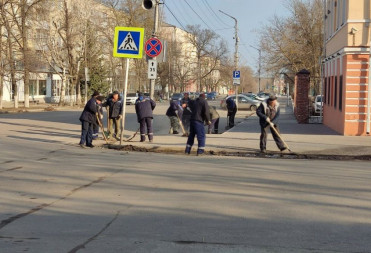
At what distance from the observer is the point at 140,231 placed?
6184 millimetres

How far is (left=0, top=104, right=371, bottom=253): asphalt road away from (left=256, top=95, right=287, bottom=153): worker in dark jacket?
2.26 meters

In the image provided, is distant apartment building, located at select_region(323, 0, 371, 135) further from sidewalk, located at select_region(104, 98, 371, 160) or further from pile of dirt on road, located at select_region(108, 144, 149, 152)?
pile of dirt on road, located at select_region(108, 144, 149, 152)

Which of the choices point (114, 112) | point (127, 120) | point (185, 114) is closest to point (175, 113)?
→ point (185, 114)

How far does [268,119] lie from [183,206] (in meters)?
8.01

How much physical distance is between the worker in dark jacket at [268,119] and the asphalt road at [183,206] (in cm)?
226

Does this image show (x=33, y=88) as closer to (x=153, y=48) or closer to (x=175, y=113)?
(x=175, y=113)

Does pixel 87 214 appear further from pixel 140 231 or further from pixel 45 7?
pixel 45 7

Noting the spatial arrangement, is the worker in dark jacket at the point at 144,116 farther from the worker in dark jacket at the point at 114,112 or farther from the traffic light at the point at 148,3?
the traffic light at the point at 148,3

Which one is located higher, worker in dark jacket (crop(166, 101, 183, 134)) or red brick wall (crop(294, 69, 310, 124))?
red brick wall (crop(294, 69, 310, 124))

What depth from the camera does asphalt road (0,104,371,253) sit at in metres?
5.74

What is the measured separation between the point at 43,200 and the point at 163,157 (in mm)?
6142

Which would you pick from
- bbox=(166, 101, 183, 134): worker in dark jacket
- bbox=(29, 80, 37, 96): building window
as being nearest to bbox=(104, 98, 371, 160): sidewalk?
bbox=(166, 101, 183, 134): worker in dark jacket

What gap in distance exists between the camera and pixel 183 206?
754 centimetres

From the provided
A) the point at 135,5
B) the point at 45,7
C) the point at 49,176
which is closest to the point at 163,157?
the point at 49,176
